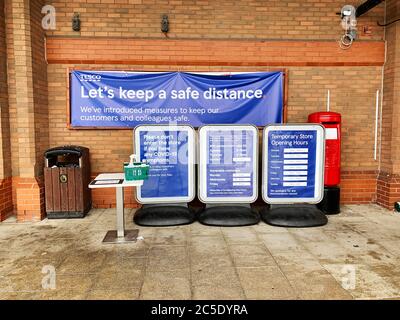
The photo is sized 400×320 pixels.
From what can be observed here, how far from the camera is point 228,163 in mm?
5660

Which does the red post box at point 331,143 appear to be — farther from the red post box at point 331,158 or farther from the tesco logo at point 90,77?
the tesco logo at point 90,77

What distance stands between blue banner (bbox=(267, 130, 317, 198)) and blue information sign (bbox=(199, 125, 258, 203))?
0.29 meters

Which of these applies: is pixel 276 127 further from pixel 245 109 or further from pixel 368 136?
pixel 368 136

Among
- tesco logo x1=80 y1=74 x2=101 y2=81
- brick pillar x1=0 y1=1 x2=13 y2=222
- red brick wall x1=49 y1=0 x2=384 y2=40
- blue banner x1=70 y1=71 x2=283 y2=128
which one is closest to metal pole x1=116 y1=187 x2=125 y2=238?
blue banner x1=70 y1=71 x2=283 y2=128

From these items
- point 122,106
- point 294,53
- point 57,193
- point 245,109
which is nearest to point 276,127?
point 245,109

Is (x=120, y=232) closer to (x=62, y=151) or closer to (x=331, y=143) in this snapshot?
(x=62, y=151)

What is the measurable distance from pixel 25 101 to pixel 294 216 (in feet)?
15.8

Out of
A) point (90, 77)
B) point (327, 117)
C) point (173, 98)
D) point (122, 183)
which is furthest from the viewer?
point (173, 98)

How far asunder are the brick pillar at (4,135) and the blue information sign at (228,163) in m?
3.32

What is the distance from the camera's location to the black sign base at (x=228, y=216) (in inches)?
212

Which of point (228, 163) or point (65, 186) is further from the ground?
point (228, 163)

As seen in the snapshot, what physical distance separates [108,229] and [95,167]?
5.38 ft

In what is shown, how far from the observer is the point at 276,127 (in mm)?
5629

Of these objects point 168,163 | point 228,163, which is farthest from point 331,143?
point 168,163
